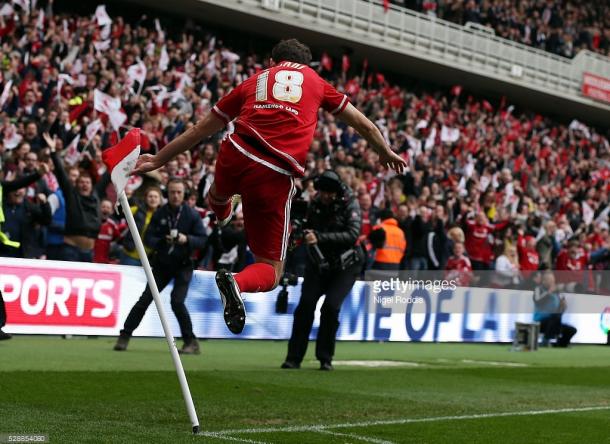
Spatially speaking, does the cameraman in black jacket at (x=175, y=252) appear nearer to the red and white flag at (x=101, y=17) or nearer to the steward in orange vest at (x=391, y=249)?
the steward in orange vest at (x=391, y=249)

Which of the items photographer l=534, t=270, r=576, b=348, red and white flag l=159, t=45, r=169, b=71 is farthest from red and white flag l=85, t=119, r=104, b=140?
photographer l=534, t=270, r=576, b=348

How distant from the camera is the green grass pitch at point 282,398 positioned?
6770 mm

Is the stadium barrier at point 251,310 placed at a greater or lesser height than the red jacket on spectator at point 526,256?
lesser

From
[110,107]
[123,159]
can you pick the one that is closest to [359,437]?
[123,159]

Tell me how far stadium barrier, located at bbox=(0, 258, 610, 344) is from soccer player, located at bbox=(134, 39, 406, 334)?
6.21 m

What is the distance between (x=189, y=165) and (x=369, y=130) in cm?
1121

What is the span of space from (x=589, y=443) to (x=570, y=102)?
3729cm

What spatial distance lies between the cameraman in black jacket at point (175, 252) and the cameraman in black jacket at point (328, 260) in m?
1.43

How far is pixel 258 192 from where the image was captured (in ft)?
21.9

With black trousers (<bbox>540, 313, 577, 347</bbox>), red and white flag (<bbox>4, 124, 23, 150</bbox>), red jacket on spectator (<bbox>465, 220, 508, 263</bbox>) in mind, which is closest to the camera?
red and white flag (<bbox>4, 124, 23, 150</bbox>)

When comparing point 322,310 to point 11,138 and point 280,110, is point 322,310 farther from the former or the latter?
point 11,138

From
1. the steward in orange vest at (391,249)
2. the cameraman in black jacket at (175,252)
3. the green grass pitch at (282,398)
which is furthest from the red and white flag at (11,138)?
the steward in orange vest at (391,249)

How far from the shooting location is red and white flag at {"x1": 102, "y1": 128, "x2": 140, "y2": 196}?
6.53 m

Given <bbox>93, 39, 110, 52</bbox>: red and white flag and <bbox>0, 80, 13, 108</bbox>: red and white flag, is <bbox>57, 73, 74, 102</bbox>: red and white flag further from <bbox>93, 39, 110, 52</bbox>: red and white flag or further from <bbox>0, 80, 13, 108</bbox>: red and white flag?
<bbox>93, 39, 110, 52</bbox>: red and white flag
